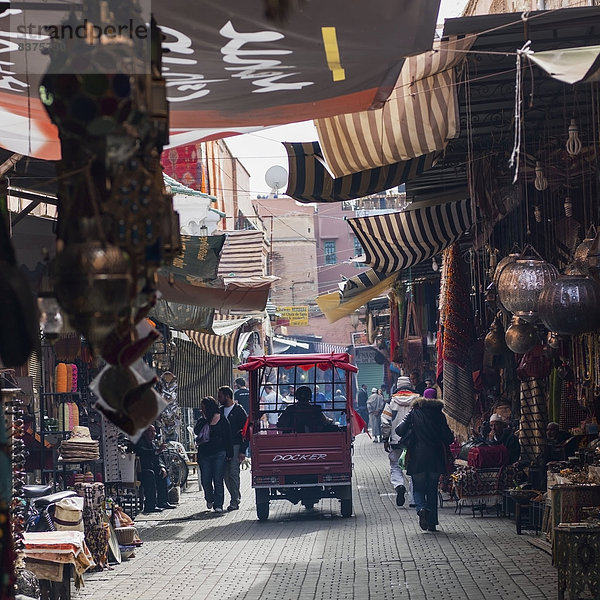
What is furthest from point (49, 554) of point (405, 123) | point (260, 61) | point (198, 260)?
point (260, 61)

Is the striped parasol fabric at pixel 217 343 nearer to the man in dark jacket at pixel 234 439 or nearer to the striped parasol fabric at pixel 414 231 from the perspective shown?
the man in dark jacket at pixel 234 439

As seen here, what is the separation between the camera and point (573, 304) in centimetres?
1023

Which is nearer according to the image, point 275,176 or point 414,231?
point 414,231

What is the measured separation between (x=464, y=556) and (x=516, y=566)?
3.23 ft

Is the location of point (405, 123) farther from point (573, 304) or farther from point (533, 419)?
point (533, 419)

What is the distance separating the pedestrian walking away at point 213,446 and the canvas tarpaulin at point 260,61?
34.9 ft

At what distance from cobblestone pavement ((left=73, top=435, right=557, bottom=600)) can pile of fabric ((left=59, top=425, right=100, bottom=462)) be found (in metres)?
1.34

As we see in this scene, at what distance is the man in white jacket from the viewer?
704 inches

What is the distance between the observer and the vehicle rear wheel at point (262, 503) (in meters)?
16.8

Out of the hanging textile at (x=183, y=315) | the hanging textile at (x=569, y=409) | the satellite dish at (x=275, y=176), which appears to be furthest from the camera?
the satellite dish at (x=275, y=176)

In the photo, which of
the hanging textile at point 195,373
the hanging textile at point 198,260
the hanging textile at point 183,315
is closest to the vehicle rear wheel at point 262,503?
the hanging textile at point 183,315

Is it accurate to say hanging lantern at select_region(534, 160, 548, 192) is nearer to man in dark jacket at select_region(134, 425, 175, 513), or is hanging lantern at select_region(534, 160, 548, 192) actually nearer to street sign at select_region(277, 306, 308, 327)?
man in dark jacket at select_region(134, 425, 175, 513)

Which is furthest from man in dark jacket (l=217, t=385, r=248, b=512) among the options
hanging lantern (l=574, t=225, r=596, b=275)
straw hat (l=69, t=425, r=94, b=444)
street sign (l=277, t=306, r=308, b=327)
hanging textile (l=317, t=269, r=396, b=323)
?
street sign (l=277, t=306, r=308, b=327)

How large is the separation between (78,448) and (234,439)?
18.7 ft
